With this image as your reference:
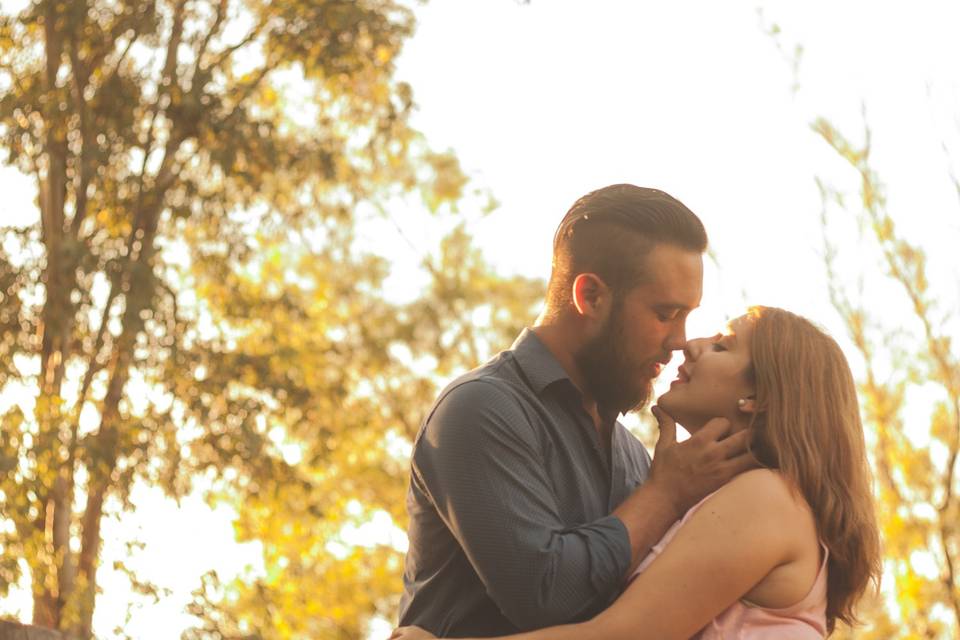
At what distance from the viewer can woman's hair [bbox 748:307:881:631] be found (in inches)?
130

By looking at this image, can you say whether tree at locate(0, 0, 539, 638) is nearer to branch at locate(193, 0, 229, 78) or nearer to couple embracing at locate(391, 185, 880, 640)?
branch at locate(193, 0, 229, 78)

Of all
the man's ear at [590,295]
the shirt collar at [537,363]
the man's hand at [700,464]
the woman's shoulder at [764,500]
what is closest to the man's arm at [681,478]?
the man's hand at [700,464]

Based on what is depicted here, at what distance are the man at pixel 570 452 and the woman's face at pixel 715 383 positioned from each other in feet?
0.23

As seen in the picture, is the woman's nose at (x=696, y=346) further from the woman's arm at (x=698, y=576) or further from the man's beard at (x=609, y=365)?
the woman's arm at (x=698, y=576)

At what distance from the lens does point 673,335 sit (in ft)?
12.2

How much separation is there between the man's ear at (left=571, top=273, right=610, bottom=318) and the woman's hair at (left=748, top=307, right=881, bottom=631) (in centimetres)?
40

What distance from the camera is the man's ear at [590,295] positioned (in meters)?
3.69

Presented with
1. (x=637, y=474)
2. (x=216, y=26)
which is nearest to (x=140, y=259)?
(x=216, y=26)

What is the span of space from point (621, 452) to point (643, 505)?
51 centimetres

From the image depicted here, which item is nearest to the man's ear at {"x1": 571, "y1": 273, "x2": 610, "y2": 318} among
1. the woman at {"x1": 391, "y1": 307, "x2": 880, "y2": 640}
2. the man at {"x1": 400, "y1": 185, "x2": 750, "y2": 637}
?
the man at {"x1": 400, "y1": 185, "x2": 750, "y2": 637}

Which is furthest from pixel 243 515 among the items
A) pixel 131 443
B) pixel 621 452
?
pixel 621 452

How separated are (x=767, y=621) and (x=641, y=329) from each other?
0.83 metres

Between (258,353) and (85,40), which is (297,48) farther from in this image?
(258,353)

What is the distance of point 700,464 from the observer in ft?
11.1
